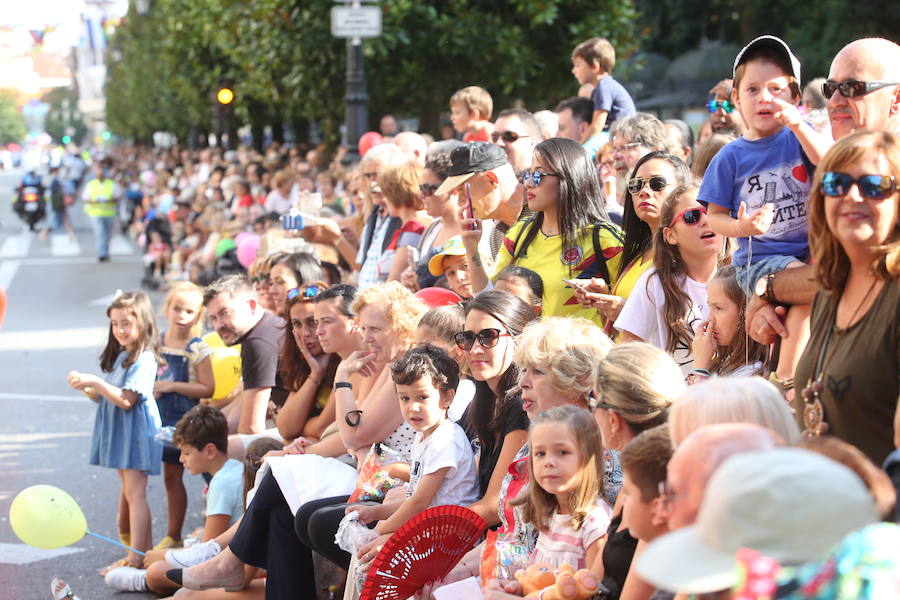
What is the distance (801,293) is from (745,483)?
5.77 feet

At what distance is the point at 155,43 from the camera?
117ft

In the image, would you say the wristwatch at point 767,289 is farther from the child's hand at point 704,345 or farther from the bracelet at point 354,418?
the bracelet at point 354,418

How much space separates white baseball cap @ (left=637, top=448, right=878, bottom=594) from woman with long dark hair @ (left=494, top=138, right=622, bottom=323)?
3393mm

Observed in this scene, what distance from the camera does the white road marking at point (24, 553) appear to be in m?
6.76

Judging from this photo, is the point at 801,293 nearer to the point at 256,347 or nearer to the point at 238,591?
the point at 238,591

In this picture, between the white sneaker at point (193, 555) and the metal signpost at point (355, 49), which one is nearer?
the white sneaker at point (193, 555)

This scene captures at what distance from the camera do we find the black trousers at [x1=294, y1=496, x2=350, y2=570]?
496 cm

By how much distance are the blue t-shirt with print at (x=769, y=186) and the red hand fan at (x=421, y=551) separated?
1.32 meters

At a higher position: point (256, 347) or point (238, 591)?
point (256, 347)

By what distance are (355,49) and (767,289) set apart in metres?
10.4

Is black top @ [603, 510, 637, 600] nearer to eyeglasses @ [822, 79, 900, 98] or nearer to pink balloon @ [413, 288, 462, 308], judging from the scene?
eyeglasses @ [822, 79, 900, 98]

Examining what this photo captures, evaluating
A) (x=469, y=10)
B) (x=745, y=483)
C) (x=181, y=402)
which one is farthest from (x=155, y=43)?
Result: (x=745, y=483)

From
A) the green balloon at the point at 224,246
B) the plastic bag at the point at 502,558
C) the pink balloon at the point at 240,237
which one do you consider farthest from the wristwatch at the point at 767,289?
the green balloon at the point at 224,246

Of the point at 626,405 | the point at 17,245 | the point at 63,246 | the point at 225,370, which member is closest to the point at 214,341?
the point at 225,370
